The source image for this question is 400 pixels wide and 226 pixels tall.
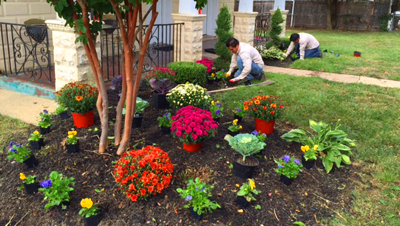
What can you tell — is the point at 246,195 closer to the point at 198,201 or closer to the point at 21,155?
the point at 198,201

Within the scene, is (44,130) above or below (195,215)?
above

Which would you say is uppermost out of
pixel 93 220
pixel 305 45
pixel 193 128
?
pixel 305 45

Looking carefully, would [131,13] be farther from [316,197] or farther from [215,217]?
[316,197]

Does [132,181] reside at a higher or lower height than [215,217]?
higher

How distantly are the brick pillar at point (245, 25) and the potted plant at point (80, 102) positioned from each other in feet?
20.4

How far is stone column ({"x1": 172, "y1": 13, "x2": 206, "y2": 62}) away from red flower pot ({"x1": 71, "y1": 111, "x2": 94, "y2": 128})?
3.50m

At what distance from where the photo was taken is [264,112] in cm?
378

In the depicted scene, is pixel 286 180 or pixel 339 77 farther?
pixel 339 77

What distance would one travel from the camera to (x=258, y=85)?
20.2 feet

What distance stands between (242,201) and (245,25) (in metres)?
7.52

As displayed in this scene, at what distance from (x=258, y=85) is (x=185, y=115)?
3.09 m

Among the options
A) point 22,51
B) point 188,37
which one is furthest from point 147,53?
point 22,51

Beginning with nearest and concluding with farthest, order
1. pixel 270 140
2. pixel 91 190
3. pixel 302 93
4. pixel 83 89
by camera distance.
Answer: pixel 91 190, pixel 270 140, pixel 83 89, pixel 302 93

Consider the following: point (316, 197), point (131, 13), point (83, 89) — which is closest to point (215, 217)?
point (316, 197)
